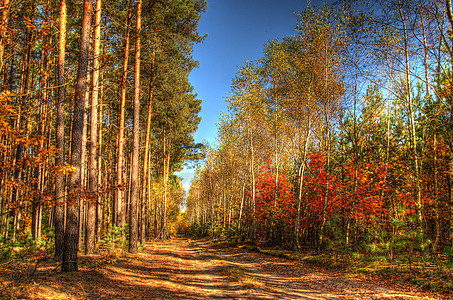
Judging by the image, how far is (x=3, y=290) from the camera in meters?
5.19

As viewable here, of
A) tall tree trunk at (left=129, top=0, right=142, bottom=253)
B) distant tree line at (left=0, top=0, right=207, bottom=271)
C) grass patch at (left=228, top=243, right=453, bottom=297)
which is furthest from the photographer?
tall tree trunk at (left=129, top=0, right=142, bottom=253)

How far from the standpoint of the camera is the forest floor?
6266 millimetres

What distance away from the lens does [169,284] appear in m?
9.05

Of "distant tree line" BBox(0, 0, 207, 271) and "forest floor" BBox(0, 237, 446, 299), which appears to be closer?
"distant tree line" BBox(0, 0, 207, 271)

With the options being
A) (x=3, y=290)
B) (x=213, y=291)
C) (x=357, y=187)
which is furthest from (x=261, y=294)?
(x=357, y=187)

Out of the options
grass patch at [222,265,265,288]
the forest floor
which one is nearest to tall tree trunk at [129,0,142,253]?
the forest floor

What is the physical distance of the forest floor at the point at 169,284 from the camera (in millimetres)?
6266

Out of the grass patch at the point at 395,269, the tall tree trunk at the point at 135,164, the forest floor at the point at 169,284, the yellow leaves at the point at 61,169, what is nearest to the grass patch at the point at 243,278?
the forest floor at the point at 169,284

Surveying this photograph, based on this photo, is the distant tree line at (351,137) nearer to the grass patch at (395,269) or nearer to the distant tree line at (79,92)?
the grass patch at (395,269)

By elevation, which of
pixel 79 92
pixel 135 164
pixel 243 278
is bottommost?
pixel 243 278

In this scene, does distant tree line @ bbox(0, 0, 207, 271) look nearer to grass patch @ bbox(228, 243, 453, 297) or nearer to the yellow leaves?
the yellow leaves

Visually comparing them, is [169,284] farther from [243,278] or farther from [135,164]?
[135,164]

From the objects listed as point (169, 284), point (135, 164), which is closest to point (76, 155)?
point (169, 284)

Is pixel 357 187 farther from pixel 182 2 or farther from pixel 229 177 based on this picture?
pixel 229 177
